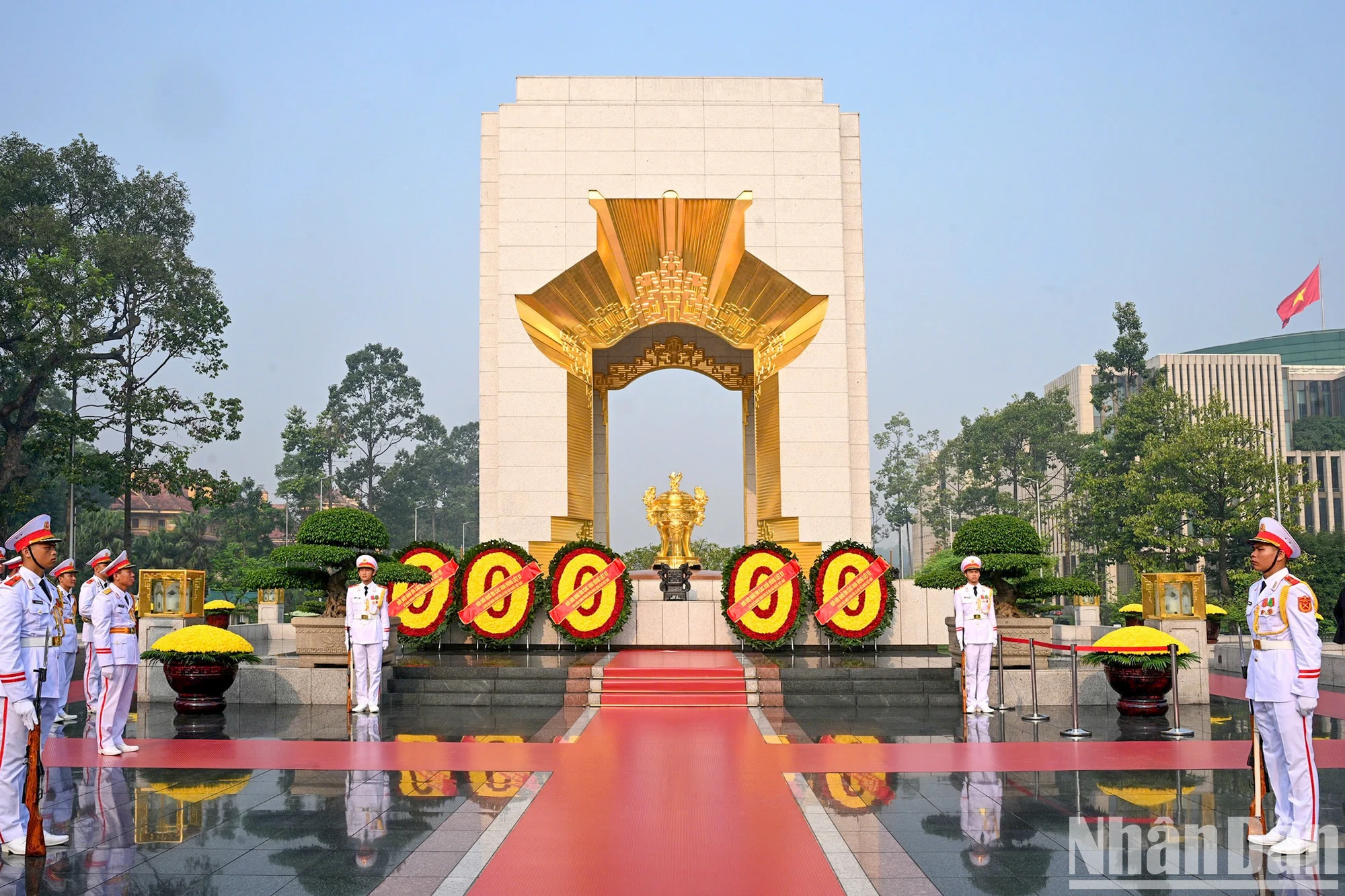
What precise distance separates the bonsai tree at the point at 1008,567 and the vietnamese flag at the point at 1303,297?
68.6ft

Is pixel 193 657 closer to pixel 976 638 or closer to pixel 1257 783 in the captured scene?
pixel 976 638

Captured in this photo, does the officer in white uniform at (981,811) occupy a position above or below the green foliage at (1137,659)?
below

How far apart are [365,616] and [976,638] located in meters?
6.76

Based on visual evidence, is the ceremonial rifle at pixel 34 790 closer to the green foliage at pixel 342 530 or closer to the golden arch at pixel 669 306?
the green foliage at pixel 342 530

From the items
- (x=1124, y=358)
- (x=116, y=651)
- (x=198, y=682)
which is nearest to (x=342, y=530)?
(x=198, y=682)

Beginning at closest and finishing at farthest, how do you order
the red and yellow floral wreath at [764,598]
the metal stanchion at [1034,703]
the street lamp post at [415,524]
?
the metal stanchion at [1034,703] < the red and yellow floral wreath at [764,598] < the street lamp post at [415,524]

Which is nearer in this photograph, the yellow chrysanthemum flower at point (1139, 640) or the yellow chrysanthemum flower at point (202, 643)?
the yellow chrysanthemum flower at point (1139, 640)

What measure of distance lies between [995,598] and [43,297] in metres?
23.8

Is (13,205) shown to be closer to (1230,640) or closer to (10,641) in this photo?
(10,641)

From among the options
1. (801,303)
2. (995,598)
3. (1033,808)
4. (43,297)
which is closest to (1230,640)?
(995,598)

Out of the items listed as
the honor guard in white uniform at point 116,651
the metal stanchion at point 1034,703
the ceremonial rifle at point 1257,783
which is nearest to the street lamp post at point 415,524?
the honor guard in white uniform at point 116,651

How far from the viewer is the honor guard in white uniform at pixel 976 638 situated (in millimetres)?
11102

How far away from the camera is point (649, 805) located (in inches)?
268

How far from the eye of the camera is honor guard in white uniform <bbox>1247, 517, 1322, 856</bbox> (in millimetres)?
5621
